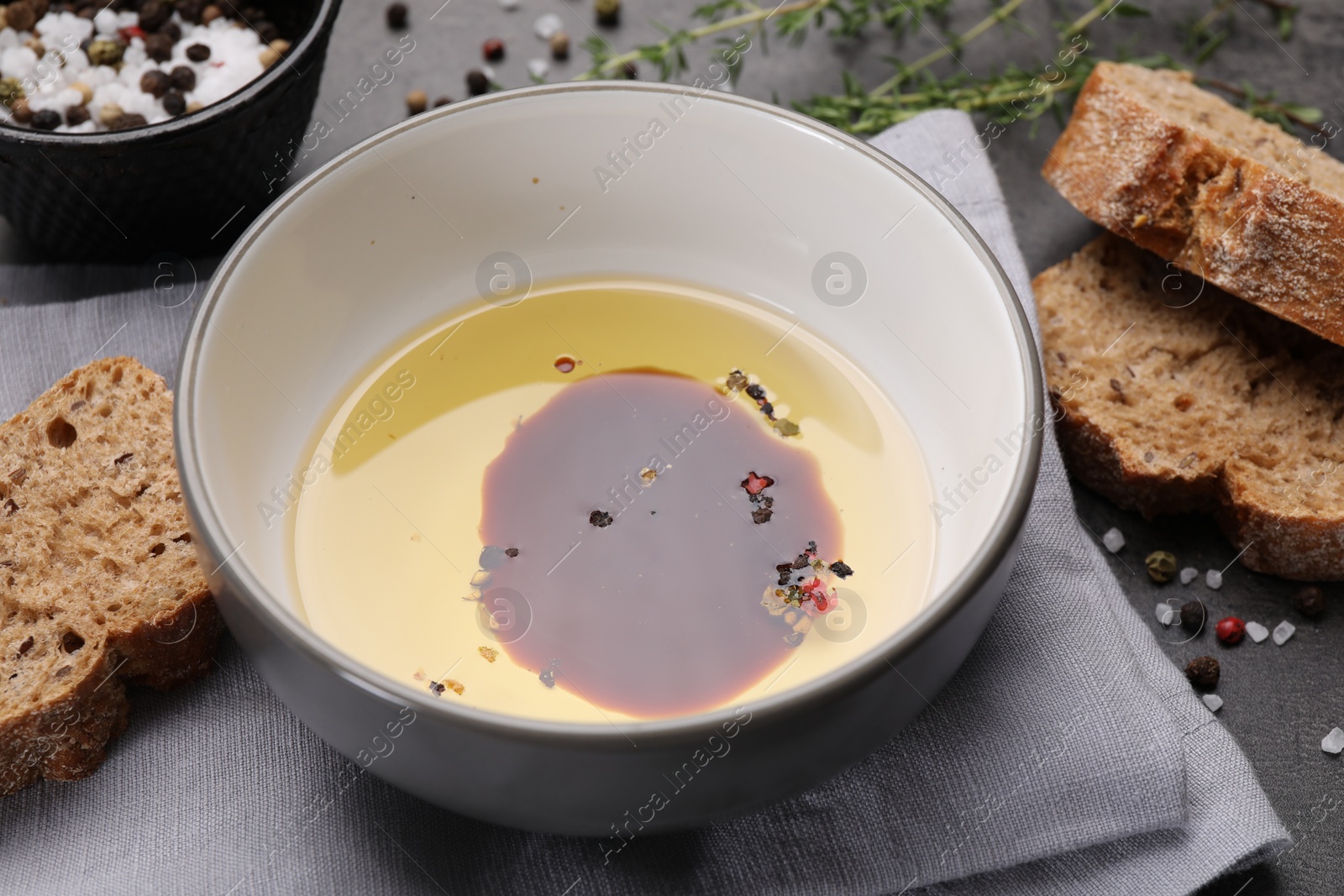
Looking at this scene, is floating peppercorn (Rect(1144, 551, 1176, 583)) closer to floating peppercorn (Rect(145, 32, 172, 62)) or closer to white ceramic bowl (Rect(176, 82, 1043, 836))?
white ceramic bowl (Rect(176, 82, 1043, 836))

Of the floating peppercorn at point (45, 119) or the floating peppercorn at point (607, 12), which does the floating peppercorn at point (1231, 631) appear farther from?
the floating peppercorn at point (45, 119)

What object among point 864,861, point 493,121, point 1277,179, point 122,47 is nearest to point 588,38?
point 493,121

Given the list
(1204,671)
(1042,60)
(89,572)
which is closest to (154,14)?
(89,572)

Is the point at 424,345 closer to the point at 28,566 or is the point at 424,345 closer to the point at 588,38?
the point at 28,566

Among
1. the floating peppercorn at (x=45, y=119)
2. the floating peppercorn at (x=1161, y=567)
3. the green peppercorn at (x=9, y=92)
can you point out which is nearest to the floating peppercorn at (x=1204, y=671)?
the floating peppercorn at (x=1161, y=567)

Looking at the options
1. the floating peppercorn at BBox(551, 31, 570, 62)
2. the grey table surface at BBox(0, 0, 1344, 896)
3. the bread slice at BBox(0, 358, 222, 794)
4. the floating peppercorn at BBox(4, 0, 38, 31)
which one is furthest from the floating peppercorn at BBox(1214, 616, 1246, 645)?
the floating peppercorn at BBox(4, 0, 38, 31)

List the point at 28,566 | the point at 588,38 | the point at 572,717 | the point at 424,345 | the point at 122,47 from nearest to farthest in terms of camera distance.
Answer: the point at 572,717 < the point at 28,566 < the point at 424,345 < the point at 122,47 < the point at 588,38

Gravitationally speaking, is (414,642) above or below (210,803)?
above

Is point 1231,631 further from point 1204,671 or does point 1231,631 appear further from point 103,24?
point 103,24
